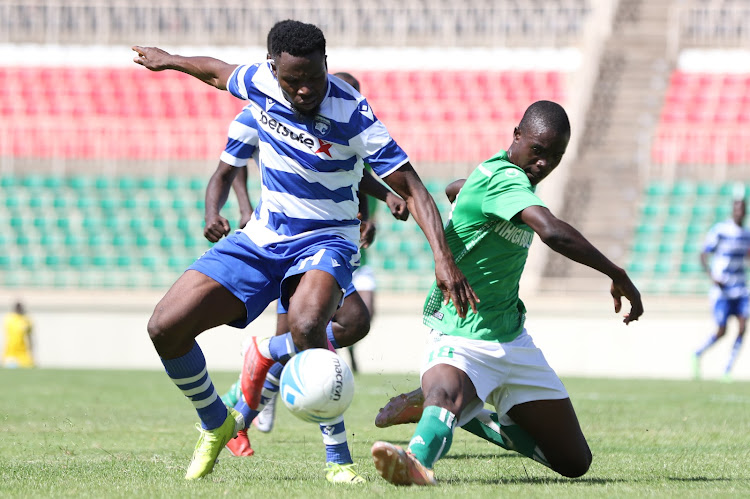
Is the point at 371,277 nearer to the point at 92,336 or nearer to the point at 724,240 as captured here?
the point at 724,240

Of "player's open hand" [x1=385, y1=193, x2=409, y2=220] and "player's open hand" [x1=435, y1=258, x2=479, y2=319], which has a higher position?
"player's open hand" [x1=385, y1=193, x2=409, y2=220]

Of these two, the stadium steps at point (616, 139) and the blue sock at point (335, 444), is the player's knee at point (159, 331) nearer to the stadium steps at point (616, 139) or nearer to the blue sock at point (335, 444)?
the blue sock at point (335, 444)

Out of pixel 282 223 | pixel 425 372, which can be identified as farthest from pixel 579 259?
pixel 282 223

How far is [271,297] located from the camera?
5.43 metres

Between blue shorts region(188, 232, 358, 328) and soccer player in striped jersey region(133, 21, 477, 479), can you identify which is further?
blue shorts region(188, 232, 358, 328)

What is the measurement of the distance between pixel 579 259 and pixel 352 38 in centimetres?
2336

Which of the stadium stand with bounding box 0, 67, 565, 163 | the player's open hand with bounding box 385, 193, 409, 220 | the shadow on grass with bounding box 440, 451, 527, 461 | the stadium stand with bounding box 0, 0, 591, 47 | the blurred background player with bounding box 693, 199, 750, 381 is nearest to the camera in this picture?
the player's open hand with bounding box 385, 193, 409, 220

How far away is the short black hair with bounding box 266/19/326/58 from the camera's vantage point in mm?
4922

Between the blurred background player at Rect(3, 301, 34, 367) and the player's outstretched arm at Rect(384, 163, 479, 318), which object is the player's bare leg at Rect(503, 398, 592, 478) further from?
the blurred background player at Rect(3, 301, 34, 367)

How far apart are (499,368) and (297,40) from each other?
1773 millimetres

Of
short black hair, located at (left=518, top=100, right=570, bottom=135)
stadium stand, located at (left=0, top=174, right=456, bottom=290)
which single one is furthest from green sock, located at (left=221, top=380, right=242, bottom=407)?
stadium stand, located at (left=0, top=174, right=456, bottom=290)

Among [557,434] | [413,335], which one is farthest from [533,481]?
[413,335]

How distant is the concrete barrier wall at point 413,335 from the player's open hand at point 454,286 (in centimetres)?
1293

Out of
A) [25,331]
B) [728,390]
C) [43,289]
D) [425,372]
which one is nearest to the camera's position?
[425,372]
